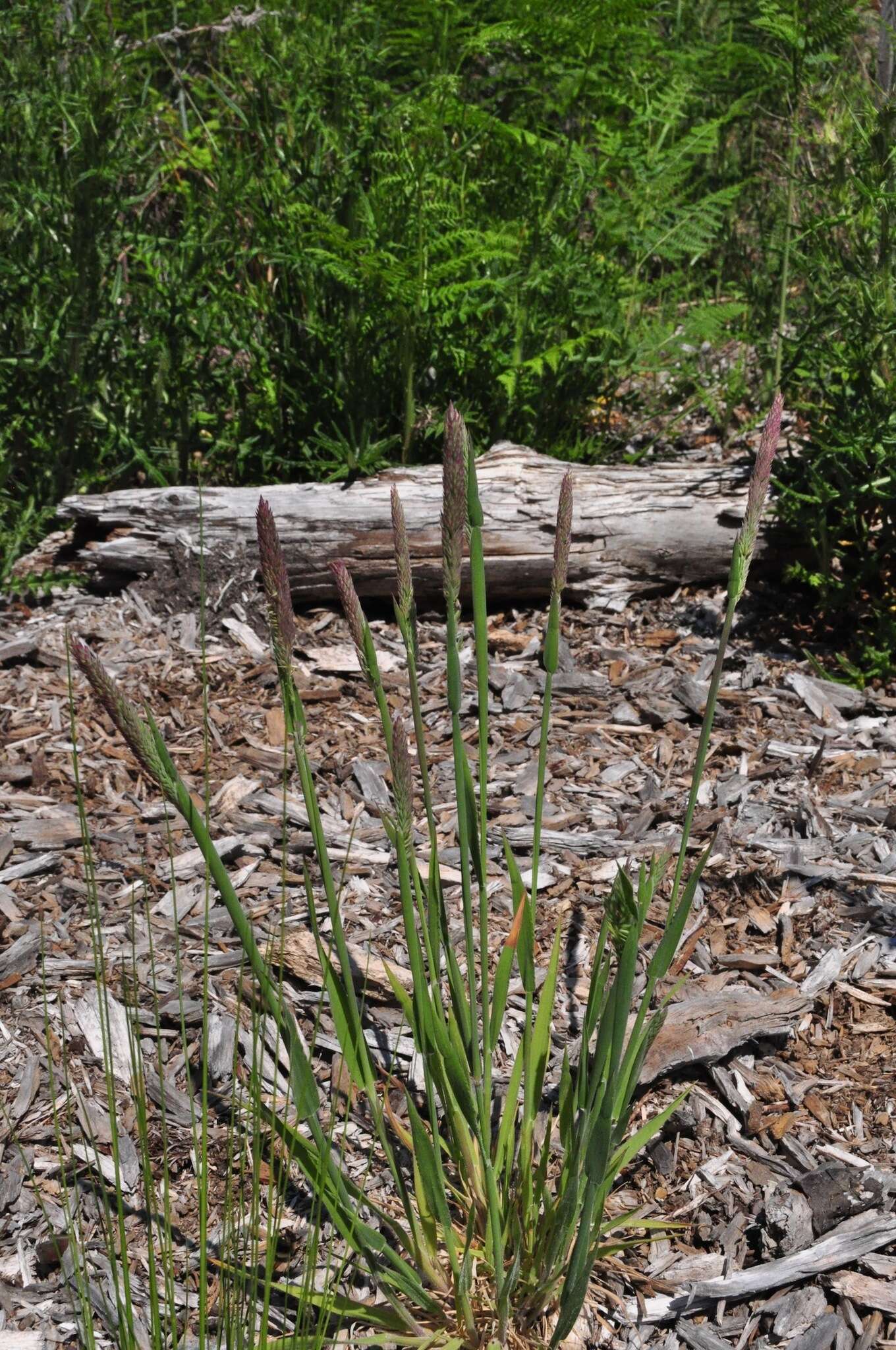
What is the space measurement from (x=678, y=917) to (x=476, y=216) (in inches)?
128

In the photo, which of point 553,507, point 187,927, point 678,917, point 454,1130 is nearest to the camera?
point 678,917

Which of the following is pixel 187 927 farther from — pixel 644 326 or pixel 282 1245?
pixel 644 326

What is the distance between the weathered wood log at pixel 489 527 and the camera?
344 cm

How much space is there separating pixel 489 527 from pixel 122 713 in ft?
8.40

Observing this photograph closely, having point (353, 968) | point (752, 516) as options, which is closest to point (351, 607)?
point (752, 516)

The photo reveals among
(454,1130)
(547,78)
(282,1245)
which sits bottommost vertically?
(282,1245)

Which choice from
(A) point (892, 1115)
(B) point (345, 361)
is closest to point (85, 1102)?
(A) point (892, 1115)

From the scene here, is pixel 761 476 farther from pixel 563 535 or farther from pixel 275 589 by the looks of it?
pixel 275 589

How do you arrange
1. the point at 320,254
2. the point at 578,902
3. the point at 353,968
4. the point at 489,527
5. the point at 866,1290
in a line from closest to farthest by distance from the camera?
the point at 866,1290 → the point at 353,968 → the point at 578,902 → the point at 320,254 → the point at 489,527

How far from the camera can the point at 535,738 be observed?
9.83 feet

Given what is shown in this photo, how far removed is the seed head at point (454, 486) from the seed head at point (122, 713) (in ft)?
1.16

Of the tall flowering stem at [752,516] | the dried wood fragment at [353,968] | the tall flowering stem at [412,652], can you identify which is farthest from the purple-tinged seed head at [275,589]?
the dried wood fragment at [353,968]

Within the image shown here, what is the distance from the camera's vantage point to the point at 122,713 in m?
0.98

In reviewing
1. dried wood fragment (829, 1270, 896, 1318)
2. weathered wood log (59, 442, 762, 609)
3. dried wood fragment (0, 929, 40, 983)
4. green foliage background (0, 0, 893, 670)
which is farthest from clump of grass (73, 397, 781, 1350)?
green foliage background (0, 0, 893, 670)
